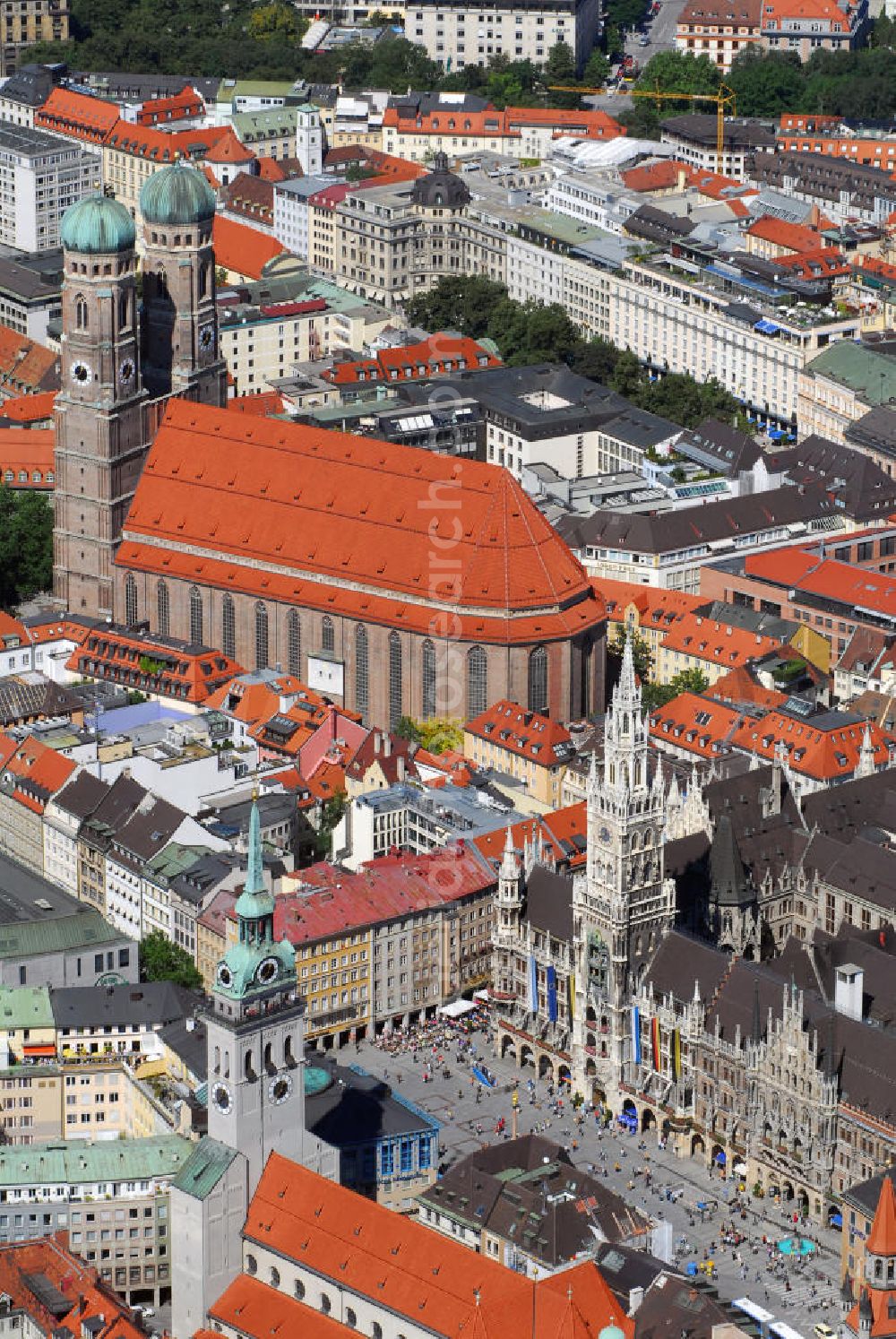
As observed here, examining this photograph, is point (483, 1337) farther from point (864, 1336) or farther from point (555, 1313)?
point (864, 1336)

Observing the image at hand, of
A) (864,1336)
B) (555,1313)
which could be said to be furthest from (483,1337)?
(864,1336)
